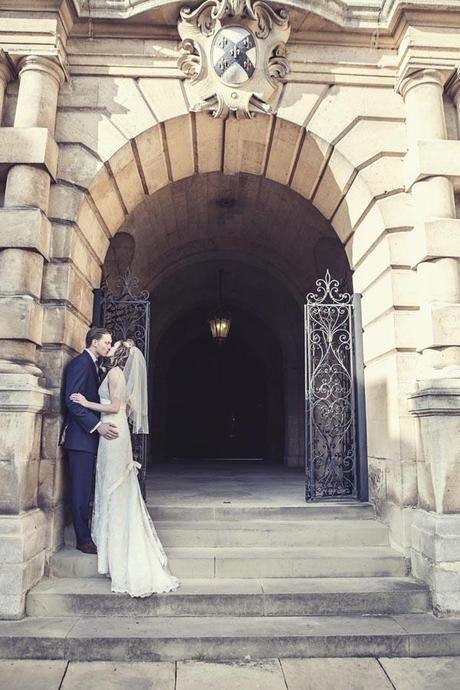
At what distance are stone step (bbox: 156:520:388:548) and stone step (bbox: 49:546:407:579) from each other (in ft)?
0.73

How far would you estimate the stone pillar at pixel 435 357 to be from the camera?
14.7 ft

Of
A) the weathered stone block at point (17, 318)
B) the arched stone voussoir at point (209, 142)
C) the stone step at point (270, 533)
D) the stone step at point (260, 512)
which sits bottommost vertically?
the stone step at point (270, 533)

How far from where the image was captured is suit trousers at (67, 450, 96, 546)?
4910 millimetres

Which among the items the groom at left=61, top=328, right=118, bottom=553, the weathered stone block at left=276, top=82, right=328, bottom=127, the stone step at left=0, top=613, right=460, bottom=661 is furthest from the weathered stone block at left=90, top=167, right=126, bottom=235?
the stone step at left=0, top=613, right=460, bottom=661

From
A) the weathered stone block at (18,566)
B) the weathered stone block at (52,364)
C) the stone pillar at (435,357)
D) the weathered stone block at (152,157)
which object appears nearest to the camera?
the weathered stone block at (18,566)

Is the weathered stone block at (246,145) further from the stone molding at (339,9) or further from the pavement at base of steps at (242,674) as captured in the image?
the pavement at base of steps at (242,674)

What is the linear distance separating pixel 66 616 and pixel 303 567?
2.01 m

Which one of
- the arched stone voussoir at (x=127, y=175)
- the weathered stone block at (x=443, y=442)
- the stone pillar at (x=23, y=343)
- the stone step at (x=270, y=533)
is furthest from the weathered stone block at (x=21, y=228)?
the weathered stone block at (x=443, y=442)

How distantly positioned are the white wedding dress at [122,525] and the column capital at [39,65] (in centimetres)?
310

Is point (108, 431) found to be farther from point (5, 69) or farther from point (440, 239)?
point (5, 69)

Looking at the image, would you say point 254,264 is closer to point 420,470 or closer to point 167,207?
point 167,207

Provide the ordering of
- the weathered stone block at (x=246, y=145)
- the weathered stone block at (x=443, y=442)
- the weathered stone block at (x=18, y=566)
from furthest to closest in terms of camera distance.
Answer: the weathered stone block at (x=246, y=145) → the weathered stone block at (x=443, y=442) → the weathered stone block at (x=18, y=566)

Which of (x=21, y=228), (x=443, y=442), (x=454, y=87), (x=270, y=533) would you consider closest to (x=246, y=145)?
(x=454, y=87)

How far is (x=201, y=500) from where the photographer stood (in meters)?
6.27
